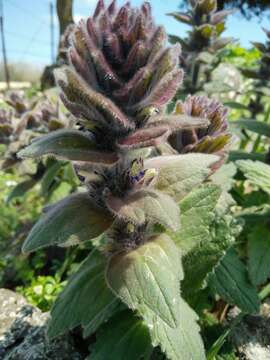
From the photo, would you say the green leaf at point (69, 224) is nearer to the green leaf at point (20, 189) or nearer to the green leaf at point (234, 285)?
the green leaf at point (234, 285)

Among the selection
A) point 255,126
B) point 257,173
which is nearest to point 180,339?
point 257,173

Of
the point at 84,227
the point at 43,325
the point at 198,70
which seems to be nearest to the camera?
the point at 84,227

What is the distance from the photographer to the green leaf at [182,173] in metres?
1.35

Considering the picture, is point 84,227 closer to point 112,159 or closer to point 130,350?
point 112,159

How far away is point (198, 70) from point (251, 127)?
90cm

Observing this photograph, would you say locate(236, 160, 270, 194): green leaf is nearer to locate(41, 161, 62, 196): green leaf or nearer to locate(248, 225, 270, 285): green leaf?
locate(248, 225, 270, 285): green leaf

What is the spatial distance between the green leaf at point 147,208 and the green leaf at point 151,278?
148 millimetres

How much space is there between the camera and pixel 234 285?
6.12 feet

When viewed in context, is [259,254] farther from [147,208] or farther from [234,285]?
[147,208]

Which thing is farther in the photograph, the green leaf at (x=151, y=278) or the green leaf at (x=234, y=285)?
the green leaf at (x=234, y=285)

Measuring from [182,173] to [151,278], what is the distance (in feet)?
1.05

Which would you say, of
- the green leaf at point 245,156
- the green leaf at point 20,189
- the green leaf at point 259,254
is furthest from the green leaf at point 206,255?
the green leaf at point 20,189

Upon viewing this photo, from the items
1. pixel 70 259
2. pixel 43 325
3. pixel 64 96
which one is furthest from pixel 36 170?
pixel 64 96

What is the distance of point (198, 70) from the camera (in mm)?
3379
